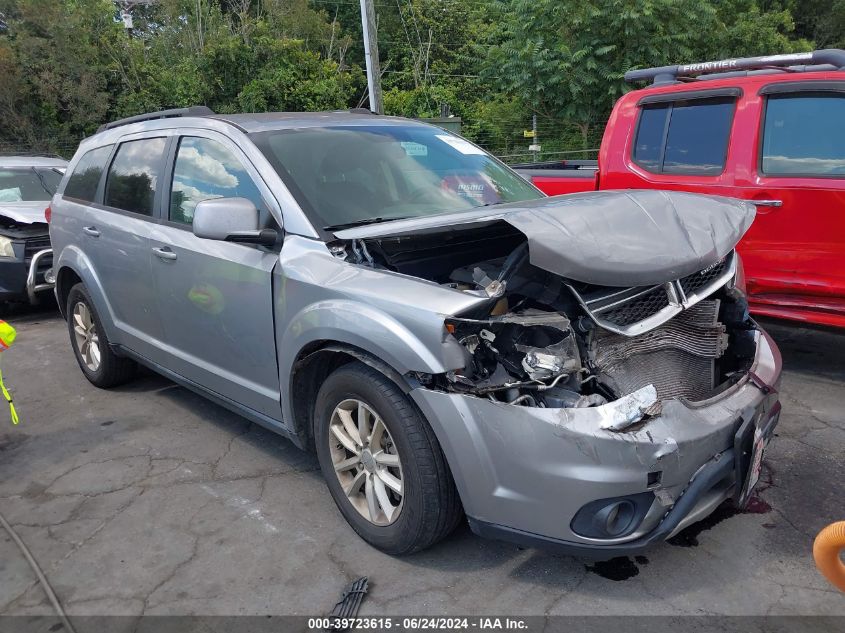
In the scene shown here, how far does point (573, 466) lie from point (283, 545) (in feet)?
4.71

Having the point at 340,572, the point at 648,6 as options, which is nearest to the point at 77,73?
the point at 648,6

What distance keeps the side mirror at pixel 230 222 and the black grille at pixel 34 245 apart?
5.09 meters

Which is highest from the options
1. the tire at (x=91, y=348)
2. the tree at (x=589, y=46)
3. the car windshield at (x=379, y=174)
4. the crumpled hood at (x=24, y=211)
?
the tree at (x=589, y=46)

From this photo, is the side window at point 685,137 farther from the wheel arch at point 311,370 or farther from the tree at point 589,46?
the tree at point 589,46

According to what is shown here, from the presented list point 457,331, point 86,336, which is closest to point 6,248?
point 86,336

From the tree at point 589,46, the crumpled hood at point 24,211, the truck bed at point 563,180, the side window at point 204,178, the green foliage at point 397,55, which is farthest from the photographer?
the green foliage at point 397,55

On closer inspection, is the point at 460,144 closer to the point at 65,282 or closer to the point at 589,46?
the point at 65,282

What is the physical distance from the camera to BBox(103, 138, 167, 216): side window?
4.09 metres

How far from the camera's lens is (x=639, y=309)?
268 cm

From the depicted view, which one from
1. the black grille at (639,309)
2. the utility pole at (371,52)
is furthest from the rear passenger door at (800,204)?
the utility pole at (371,52)

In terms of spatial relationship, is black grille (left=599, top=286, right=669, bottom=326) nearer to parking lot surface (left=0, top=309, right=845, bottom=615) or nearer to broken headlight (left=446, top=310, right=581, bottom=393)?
broken headlight (left=446, top=310, right=581, bottom=393)

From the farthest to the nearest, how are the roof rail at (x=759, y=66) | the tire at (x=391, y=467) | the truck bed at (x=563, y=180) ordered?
the truck bed at (x=563, y=180) < the roof rail at (x=759, y=66) < the tire at (x=391, y=467)

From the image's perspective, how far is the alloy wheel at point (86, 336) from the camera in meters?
4.96

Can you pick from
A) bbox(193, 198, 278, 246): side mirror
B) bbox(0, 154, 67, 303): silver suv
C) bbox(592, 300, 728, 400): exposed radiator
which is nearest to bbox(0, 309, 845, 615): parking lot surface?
bbox(592, 300, 728, 400): exposed radiator
